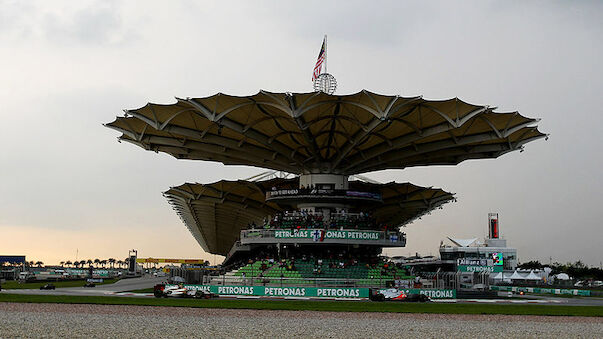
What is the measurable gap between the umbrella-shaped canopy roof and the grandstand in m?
0.12

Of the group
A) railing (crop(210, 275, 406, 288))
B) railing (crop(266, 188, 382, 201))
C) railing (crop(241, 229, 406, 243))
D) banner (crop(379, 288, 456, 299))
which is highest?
railing (crop(266, 188, 382, 201))

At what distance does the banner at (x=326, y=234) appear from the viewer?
58188 mm

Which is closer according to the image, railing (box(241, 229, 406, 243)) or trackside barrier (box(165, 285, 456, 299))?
trackside barrier (box(165, 285, 456, 299))

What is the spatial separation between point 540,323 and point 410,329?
8442mm

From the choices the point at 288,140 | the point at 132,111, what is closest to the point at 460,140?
the point at 288,140

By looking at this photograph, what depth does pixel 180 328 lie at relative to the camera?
21.5m

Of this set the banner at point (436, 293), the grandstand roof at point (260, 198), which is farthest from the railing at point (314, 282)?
the grandstand roof at point (260, 198)

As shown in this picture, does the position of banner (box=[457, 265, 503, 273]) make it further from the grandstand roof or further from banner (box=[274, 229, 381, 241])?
banner (box=[274, 229, 381, 241])

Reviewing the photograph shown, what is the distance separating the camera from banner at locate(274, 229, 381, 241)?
58188 millimetres

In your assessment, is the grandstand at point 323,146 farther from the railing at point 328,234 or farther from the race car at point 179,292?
the race car at point 179,292

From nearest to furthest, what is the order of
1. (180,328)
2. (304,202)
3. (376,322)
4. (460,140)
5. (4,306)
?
Answer: (180,328) → (376,322) → (4,306) → (460,140) → (304,202)

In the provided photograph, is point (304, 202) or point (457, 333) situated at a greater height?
point (304, 202)

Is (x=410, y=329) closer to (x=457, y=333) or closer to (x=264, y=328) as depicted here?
(x=457, y=333)

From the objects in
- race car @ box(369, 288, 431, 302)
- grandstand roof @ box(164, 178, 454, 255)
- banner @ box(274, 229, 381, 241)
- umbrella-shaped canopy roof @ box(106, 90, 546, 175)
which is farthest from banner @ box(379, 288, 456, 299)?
grandstand roof @ box(164, 178, 454, 255)
